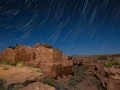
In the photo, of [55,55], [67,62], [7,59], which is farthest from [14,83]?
[67,62]

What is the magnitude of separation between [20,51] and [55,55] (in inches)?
201

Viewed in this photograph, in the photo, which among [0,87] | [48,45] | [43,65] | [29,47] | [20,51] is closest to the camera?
[0,87]

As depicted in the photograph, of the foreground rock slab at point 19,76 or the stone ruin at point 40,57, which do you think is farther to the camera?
the stone ruin at point 40,57

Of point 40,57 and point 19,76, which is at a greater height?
point 40,57

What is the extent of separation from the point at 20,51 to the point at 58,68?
6053 mm

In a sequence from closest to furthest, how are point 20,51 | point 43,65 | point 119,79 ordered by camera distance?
point 119,79
point 43,65
point 20,51

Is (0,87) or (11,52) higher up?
(11,52)

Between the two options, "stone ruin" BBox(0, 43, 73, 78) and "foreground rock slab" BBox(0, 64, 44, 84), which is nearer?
"foreground rock slab" BBox(0, 64, 44, 84)

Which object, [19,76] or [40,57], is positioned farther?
[40,57]

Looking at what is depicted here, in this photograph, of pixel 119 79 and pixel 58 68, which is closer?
pixel 119 79

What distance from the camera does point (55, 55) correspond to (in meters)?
14.9

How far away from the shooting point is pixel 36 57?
1514 centimetres

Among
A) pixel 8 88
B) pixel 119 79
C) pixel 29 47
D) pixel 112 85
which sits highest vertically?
pixel 29 47

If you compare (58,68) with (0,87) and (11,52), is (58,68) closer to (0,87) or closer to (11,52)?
(11,52)
